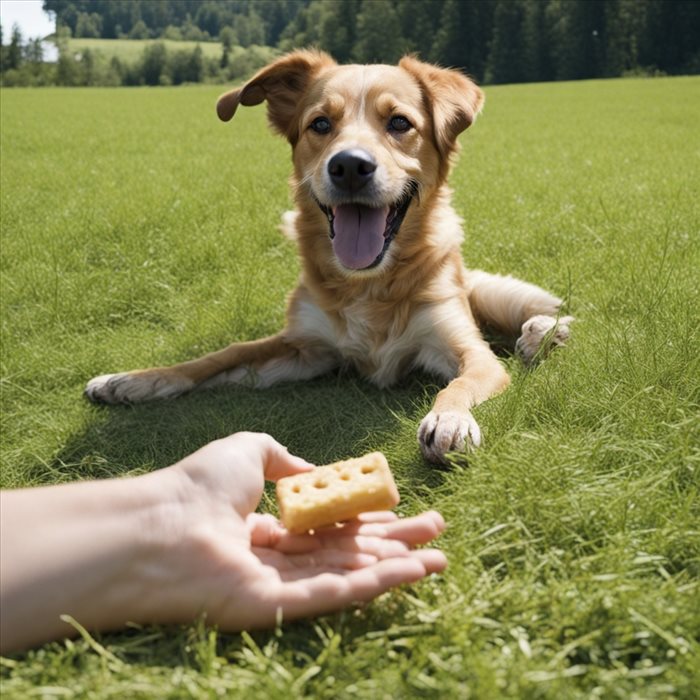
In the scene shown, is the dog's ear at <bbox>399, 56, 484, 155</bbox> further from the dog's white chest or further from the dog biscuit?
the dog biscuit

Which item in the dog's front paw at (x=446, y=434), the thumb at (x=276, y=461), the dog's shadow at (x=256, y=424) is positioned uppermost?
the thumb at (x=276, y=461)

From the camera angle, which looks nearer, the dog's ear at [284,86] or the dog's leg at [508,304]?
the dog's ear at [284,86]

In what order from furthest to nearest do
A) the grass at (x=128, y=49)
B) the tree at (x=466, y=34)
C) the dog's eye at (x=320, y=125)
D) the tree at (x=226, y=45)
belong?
the tree at (x=226, y=45) → the grass at (x=128, y=49) → the tree at (x=466, y=34) → the dog's eye at (x=320, y=125)

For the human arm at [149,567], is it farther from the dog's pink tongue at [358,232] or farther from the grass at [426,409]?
the dog's pink tongue at [358,232]

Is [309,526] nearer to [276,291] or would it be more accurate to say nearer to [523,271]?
[276,291]

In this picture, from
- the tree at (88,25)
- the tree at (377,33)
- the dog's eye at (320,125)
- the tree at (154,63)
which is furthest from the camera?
the tree at (88,25)

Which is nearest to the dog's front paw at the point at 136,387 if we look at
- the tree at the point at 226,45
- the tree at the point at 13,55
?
the tree at the point at 13,55
